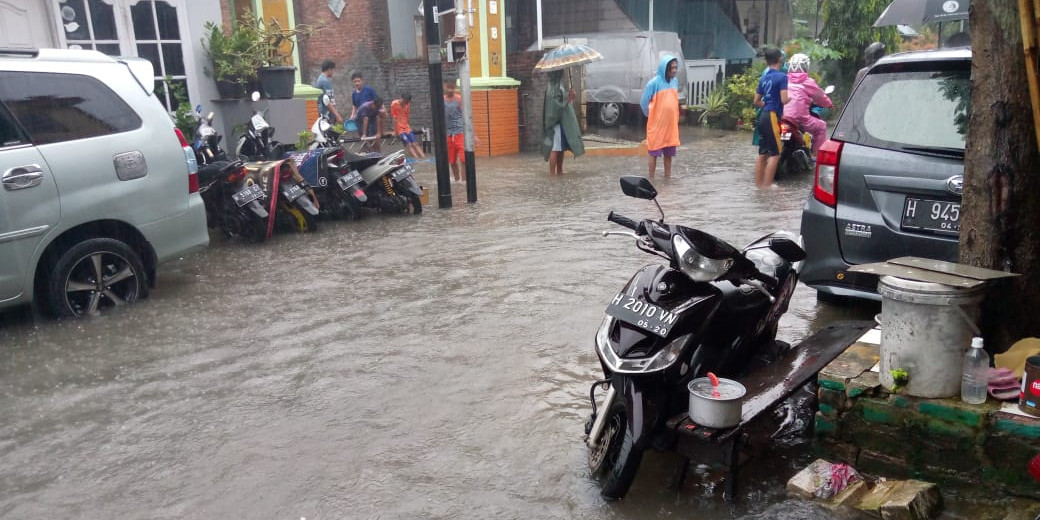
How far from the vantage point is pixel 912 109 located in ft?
14.7

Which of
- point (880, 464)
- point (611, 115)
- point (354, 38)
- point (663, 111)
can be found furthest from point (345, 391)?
point (611, 115)

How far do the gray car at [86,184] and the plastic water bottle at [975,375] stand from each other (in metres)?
5.55

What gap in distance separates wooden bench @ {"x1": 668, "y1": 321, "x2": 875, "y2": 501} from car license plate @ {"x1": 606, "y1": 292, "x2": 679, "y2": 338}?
1.33 feet

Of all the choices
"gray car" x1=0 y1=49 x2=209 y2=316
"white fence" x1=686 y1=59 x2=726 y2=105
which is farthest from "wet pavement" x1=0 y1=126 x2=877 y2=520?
"white fence" x1=686 y1=59 x2=726 y2=105

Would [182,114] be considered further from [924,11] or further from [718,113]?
[718,113]

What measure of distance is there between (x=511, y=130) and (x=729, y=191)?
7.04 m

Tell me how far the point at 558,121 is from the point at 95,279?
7.73 meters

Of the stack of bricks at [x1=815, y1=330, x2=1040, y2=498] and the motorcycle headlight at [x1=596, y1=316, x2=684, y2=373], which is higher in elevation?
the motorcycle headlight at [x1=596, y1=316, x2=684, y2=373]

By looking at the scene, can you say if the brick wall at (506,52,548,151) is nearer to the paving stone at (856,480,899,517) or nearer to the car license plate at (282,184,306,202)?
the car license plate at (282,184,306,202)

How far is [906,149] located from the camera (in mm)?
4375

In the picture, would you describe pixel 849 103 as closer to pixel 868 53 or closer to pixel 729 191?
pixel 729 191

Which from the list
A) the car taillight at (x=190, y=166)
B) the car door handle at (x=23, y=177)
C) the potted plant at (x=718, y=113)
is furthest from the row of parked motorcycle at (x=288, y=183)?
the potted plant at (x=718, y=113)

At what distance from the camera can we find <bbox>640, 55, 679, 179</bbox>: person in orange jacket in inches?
444

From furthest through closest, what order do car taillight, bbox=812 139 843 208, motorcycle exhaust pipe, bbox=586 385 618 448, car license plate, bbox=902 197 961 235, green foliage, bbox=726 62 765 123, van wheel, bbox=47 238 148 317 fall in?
green foliage, bbox=726 62 765 123
van wheel, bbox=47 238 148 317
car taillight, bbox=812 139 843 208
car license plate, bbox=902 197 961 235
motorcycle exhaust pipe, bbox=586 385 618 448
